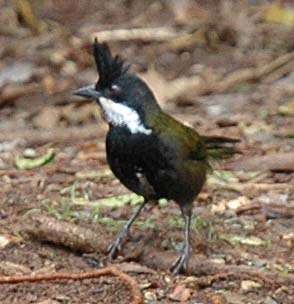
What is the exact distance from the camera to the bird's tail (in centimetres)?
611

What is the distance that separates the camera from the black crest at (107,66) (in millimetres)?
5289

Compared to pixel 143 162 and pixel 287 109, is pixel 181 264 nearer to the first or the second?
pixel 143 162

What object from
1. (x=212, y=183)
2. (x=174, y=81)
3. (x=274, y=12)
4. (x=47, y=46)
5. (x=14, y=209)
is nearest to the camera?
(x=14, y=209)

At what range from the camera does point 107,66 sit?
5391 mm

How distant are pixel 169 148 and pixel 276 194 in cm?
126

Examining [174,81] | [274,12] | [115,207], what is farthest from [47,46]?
[115,207]

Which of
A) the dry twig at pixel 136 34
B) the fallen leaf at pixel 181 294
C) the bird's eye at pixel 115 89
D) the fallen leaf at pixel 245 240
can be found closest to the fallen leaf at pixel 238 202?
the fallen leaf at pixel 245 240

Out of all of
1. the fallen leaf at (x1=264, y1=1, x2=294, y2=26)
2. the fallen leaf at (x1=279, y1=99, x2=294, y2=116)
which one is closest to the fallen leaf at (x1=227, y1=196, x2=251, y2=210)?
the fallen leaf at (x1=279, y1=99, x2=294, y2=116)

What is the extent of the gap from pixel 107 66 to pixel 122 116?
0.25 meters

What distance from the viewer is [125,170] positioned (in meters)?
5.41

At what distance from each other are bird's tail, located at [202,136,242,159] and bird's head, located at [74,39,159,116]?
0.63m

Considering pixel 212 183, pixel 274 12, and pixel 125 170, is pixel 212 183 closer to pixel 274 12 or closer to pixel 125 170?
pixel 125 170

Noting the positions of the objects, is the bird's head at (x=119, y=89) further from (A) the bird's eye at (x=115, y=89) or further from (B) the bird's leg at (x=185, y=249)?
(B) the bird's leg at (x=185, y=249)

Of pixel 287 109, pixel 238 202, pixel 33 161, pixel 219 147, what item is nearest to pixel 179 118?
pixel 287 109
